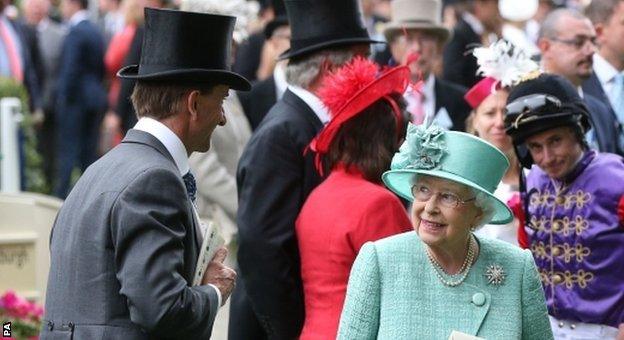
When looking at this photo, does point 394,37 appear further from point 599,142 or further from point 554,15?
point 599,142

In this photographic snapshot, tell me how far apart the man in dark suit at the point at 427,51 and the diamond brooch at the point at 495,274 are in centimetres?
431

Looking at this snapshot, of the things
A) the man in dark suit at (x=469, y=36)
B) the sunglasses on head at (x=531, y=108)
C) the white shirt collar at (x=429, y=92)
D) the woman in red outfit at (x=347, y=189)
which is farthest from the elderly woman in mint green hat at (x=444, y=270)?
the man in dark suit at (x=469, y=36)

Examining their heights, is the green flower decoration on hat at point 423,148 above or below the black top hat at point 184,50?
below

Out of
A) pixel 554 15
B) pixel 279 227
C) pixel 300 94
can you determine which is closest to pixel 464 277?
pixel 279 227

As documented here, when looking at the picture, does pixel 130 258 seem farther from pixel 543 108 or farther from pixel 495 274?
pixel 543 108

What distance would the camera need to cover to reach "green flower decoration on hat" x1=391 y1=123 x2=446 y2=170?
5.09 meters

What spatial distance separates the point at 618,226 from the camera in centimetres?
614

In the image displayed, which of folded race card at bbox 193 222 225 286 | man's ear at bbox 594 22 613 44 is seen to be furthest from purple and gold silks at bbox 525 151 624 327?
man's ear at bbox 594 22 613 44

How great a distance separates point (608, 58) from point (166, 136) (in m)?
4.65

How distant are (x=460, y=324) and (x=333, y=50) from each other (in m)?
2.25

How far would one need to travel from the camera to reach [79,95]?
17031mm

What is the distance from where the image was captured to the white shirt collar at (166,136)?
516 centimetres

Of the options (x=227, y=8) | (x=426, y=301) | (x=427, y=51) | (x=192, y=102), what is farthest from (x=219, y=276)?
(x=427, y=51)

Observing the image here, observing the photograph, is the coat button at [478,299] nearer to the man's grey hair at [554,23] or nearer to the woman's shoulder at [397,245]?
the woman's shoulder at [397,245]
